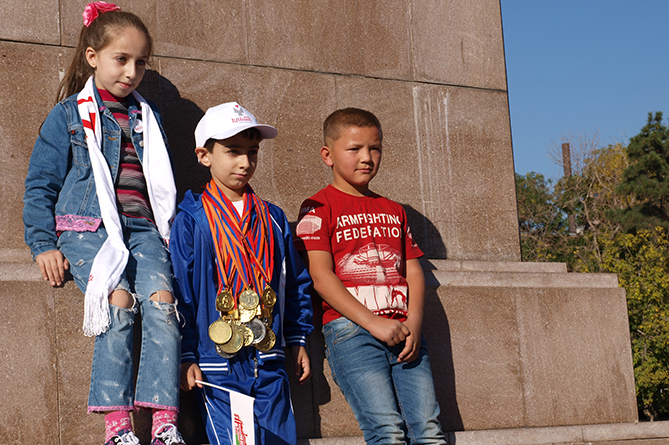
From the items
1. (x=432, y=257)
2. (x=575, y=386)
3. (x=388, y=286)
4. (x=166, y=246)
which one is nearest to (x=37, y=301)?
(x=166, y=246)

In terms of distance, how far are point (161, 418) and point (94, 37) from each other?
2023 millimetres

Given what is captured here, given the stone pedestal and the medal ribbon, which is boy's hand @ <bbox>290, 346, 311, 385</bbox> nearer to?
the stone pedestal

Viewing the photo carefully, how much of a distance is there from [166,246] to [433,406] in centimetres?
159

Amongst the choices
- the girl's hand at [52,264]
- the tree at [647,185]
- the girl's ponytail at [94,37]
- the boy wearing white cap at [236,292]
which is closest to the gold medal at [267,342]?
the boy wearing white cap at [236,292]

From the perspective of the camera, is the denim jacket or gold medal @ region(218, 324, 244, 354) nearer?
gold medal @ region(218, 324, 244, 354)

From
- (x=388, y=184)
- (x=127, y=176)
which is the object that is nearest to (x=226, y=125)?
(x=127, y=176)

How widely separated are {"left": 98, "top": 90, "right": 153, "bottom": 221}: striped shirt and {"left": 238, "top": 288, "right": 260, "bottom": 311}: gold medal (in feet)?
2.24

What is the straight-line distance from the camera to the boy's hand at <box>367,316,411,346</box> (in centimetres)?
376

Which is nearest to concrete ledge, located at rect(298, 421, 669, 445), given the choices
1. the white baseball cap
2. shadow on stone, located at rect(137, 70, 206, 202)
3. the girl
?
the girl

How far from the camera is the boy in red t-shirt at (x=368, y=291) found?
3.73m

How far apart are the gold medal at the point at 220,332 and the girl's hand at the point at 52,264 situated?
2.55 feet

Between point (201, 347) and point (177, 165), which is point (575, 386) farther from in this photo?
point (177, 165)

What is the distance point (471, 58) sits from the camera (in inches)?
227

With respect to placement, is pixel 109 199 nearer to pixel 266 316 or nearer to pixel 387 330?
pixel 266 316
